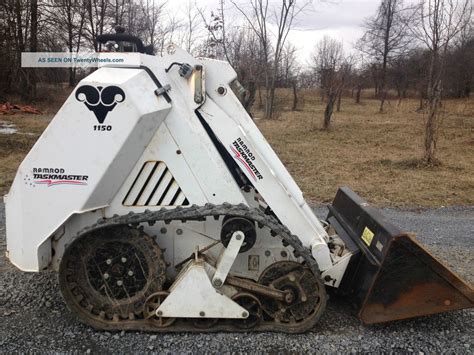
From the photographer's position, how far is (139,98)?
352 cm

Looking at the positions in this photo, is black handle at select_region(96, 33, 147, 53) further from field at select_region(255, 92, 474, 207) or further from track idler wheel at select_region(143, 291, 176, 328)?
field at select_region(255, 92, 474, 207)

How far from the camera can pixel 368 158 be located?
12.9m

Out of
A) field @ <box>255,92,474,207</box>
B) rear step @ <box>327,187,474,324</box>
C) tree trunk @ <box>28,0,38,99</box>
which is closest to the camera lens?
rear step @ <box>327,187,474,324</box>

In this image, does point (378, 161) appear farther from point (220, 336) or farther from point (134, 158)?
point (134, 158)

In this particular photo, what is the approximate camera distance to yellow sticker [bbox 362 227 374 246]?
4.01 m

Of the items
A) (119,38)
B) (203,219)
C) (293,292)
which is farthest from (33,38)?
(293,292)

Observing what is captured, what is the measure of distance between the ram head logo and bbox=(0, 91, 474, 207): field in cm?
556

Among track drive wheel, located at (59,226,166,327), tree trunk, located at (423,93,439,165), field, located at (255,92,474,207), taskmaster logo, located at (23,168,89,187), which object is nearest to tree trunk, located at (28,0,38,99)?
field, located at (255,92,474,207)

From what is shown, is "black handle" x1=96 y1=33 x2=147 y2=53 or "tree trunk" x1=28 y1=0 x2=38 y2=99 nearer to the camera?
"black handle" x1=96 y1=33 x2=147 y2=53

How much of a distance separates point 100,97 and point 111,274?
1390mm

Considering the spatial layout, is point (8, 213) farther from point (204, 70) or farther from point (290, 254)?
point (290, 254)

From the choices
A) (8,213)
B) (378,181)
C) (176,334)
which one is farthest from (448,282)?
(378,181)

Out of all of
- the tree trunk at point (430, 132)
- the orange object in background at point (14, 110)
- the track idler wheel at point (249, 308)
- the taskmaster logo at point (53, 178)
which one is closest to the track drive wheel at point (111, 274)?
the taskmaster logo at point (53, 178)

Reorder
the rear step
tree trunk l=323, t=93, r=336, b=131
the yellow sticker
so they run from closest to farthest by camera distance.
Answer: the rear step → the yellow sticker → tree trunk l=323, t=93, r=336, b=131
